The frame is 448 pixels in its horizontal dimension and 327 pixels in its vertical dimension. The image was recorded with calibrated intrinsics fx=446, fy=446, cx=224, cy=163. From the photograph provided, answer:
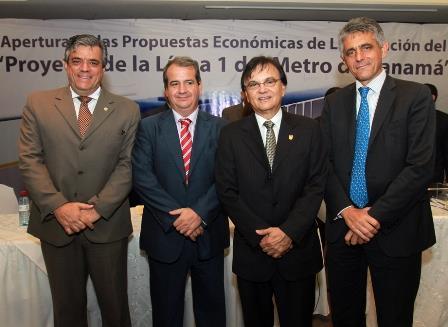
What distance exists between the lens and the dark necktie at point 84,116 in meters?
2.15

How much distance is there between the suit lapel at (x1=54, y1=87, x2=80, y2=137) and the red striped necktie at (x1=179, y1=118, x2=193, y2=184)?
0.50 metres

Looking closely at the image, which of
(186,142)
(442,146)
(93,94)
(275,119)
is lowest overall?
(442,146)

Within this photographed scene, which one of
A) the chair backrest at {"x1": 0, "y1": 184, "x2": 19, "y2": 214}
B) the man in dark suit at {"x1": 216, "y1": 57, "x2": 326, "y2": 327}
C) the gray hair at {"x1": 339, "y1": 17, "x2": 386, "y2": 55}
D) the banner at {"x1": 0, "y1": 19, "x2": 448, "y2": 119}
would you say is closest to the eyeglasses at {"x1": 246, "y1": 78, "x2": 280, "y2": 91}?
the man in dark suit at {"x1": 216, "y1": 57, "x2": 326, "y2": 327}

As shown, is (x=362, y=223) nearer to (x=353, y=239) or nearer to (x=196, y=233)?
(x=353, y=239)

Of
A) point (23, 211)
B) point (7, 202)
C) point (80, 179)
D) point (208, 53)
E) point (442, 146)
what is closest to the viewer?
point (80, 179)

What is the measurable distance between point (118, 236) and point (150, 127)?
559mm

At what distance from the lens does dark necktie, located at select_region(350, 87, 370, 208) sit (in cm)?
200

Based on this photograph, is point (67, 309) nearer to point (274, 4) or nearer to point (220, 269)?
point (220, 269)

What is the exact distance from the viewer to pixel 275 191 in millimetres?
1970

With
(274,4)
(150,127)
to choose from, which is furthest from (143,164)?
(274,4)

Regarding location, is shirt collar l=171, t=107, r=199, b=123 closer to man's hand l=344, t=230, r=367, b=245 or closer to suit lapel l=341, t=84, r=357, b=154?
suit lapel l=341, t=84, r=357, b=154

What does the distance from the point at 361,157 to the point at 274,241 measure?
55cm

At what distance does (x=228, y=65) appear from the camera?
498 centimetres

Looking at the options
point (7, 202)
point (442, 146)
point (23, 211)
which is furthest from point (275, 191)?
point (442, 146)
